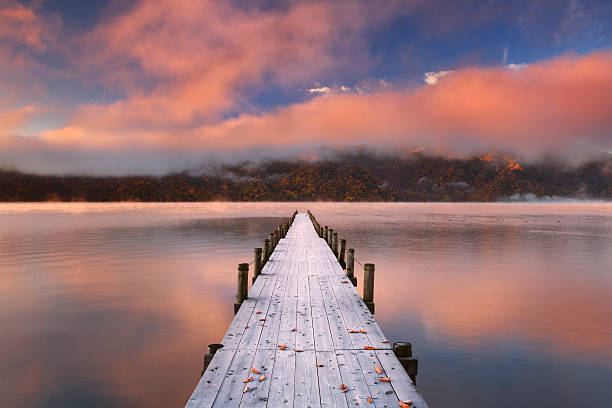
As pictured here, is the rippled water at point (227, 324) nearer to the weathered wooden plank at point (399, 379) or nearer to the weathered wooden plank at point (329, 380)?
the weathered wooden plank at point (399, 379)

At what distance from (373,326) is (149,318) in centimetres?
892

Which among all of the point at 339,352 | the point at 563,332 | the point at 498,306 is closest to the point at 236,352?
the point at 339,352

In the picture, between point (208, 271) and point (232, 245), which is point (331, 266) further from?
point (232, 245)

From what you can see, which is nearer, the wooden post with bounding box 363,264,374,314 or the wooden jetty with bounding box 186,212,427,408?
the wooden jetty with bounding box 186,212,427,408

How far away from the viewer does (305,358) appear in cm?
636

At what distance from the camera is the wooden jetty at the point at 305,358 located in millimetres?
5113

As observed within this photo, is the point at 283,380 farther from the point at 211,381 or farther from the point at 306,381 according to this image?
the point at 211,381

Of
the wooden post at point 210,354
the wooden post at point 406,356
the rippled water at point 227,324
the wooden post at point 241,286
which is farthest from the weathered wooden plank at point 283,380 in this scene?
the wooden post at point 241,286

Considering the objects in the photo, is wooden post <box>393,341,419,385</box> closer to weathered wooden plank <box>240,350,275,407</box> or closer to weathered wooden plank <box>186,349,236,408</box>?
weathered wooden plank <box>240,350,275,407</box>

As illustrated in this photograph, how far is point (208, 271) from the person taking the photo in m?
21.6

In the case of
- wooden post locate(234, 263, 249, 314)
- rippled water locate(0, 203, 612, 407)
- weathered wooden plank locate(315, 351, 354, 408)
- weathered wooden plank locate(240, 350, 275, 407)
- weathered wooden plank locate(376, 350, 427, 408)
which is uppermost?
wooden post locate(234, 263, 249, 314)

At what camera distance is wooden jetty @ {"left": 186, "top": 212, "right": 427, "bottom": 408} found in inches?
201

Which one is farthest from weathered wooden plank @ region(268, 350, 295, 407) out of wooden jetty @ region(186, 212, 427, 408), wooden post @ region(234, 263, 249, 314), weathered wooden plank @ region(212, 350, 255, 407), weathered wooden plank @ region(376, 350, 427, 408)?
wooden post @ region(234, 263, 249, 314)

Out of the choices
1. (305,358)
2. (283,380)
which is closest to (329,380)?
(283,380)
